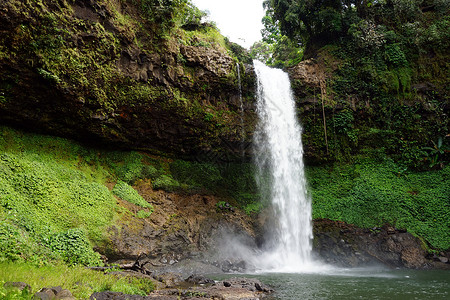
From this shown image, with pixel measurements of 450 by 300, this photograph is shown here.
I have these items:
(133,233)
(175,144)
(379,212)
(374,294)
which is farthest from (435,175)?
(133,233)

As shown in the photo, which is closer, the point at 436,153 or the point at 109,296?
the point at 109,296

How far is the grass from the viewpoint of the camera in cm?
473

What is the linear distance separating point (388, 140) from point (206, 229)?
37.6ft

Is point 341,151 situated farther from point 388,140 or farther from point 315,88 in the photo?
point 315,88

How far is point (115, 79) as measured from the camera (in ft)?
38.3

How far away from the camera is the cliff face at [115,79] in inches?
375

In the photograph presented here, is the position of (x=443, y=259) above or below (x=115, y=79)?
below

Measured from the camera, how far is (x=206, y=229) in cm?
1290

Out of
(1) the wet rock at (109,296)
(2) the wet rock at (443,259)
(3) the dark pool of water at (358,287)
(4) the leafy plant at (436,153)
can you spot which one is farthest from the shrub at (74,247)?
(4) the leafy plant at (436,153)

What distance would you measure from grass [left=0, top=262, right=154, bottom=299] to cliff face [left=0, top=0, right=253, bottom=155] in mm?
6625

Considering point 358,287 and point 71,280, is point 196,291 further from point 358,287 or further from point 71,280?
point 358,287

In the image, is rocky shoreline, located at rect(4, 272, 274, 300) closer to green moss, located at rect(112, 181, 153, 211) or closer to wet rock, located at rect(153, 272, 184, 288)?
wet rock, located at rect(153, 272, 184, 288)

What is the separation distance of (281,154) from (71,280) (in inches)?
478

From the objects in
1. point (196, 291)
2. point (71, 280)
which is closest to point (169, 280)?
point (196, 291)
